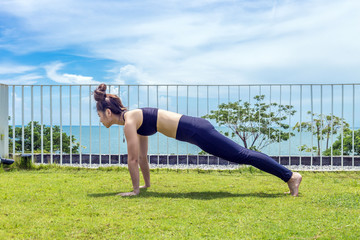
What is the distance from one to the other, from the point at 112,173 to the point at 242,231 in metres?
3.46

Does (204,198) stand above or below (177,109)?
below

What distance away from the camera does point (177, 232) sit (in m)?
2.37

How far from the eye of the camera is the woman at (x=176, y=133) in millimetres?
3633

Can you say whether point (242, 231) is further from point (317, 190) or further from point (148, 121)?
point (317, 190)

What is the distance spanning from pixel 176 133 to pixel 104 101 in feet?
2.95


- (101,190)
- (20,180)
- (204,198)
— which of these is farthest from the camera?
(20,180)

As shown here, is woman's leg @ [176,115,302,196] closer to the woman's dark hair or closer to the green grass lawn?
the green grass lawn

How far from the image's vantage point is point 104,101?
383cm

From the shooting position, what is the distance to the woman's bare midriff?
12.3 feet

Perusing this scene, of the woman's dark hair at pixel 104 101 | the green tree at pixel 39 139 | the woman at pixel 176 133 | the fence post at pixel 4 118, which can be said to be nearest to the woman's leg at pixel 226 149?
the woman at pixel 176 133

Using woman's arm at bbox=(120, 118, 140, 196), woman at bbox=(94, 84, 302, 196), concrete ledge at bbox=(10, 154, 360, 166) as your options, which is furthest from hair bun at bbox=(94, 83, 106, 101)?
concrete ledge at bbox=(10, 154, 360, 166)

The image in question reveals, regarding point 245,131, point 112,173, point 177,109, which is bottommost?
point 112,173

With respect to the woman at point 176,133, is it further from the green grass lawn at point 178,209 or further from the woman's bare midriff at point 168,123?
the green grass lawn at point 178,209

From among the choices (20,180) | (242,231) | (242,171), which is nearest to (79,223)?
(242,231)
